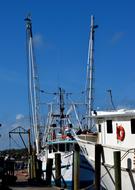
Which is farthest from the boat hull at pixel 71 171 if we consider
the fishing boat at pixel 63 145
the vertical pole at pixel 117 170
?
the vertical pole at pixel 117 170

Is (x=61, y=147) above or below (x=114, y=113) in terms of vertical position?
below

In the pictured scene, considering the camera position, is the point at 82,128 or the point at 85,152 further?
the point at 82,128

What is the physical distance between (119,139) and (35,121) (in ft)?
82.4

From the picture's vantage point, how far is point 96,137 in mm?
33875

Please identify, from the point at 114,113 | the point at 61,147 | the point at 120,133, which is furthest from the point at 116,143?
the point at 61,147

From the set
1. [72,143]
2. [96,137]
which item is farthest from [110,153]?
[72,143]

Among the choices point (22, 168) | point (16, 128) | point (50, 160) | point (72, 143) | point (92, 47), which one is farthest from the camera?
point (22, 168)

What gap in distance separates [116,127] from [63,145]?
535 inches

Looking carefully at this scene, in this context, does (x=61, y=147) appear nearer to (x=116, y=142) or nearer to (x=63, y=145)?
(x=63, y=145)

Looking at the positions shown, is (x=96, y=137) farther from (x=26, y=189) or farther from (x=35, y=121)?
(x=35, y=121)

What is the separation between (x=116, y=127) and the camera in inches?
1163

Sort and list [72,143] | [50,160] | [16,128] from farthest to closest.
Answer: [16,128] < [72,143] < [50,160]

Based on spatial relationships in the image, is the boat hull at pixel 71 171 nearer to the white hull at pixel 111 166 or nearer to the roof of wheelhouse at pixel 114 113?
the white hull at pixel 111 166

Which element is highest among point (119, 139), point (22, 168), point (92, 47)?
point (92, 47)
